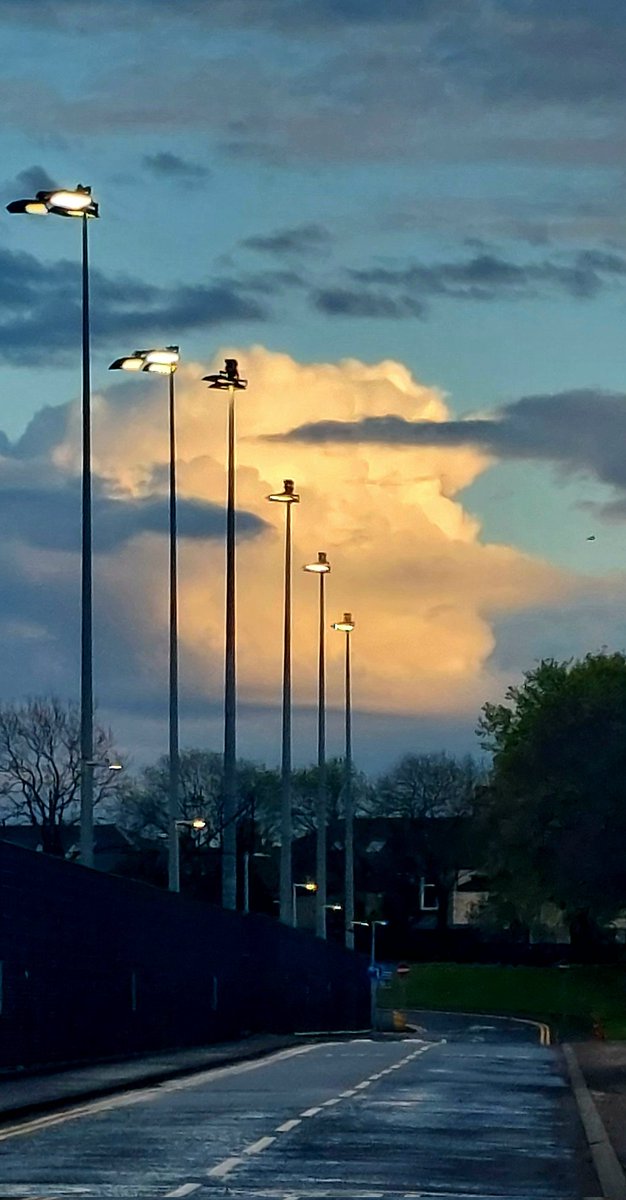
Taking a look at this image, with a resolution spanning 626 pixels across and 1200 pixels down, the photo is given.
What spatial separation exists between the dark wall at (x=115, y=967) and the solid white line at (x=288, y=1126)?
349 inches

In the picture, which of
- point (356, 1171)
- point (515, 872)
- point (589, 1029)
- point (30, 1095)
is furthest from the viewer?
point (515, 872)

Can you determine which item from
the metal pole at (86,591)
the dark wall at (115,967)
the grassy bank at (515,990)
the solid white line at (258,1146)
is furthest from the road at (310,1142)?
the grassy bank at (515,990)

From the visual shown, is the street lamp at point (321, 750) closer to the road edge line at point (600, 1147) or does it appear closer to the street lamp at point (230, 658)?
the street lamp at point (230, 658)

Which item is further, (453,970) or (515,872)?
(453,970)

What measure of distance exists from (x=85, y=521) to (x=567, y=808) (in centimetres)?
4740

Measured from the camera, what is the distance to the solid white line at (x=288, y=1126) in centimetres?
2097

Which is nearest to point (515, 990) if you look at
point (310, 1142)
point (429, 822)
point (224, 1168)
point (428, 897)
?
point (429, 822)

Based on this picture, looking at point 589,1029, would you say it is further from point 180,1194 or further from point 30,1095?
point 180,1194

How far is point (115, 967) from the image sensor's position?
128 feet

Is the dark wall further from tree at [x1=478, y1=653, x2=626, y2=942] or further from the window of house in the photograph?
the window of house

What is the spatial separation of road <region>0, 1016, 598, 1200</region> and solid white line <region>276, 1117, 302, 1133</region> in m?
0.02

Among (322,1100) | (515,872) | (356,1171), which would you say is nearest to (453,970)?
(515,872)

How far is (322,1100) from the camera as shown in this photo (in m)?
26.0

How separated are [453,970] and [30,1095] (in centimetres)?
11174
